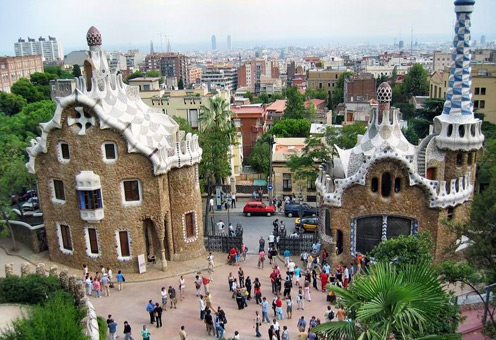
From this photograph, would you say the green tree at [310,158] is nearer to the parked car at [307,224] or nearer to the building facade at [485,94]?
the parked car at [307,224]

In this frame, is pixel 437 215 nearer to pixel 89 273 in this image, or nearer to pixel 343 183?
pixel 343 183

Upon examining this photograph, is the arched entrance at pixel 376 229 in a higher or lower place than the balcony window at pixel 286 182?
higher

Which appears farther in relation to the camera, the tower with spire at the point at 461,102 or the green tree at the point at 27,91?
the green tree at the point at 27,91

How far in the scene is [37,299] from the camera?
21.8 meters

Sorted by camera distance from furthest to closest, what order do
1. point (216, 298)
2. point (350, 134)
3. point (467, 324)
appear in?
point (350, 134)
point (216, 298)
point (467, 324)

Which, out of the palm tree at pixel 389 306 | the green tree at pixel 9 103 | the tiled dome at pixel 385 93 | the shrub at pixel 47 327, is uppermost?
the tiled dome at pixel 385 93

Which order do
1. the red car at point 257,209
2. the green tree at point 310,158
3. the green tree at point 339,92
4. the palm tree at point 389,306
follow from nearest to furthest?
the palm tree at point 389,306 < the green tree at point 310,158 < the red car at point 257,209 < the green tree at point 339,92

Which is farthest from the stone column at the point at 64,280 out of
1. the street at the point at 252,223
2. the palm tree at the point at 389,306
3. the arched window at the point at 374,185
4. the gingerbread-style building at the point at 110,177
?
the arched window at the point at 374,185

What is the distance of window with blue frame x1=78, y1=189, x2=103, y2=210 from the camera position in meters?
26.6

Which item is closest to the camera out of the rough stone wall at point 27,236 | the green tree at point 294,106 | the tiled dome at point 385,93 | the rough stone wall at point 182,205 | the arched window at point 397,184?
the arched window at point 397,184

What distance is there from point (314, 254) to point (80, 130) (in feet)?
47.8

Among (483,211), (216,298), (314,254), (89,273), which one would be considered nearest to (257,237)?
(314,254)

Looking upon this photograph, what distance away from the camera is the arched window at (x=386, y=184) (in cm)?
2600

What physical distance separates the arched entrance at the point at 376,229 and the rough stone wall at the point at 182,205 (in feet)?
30.2
